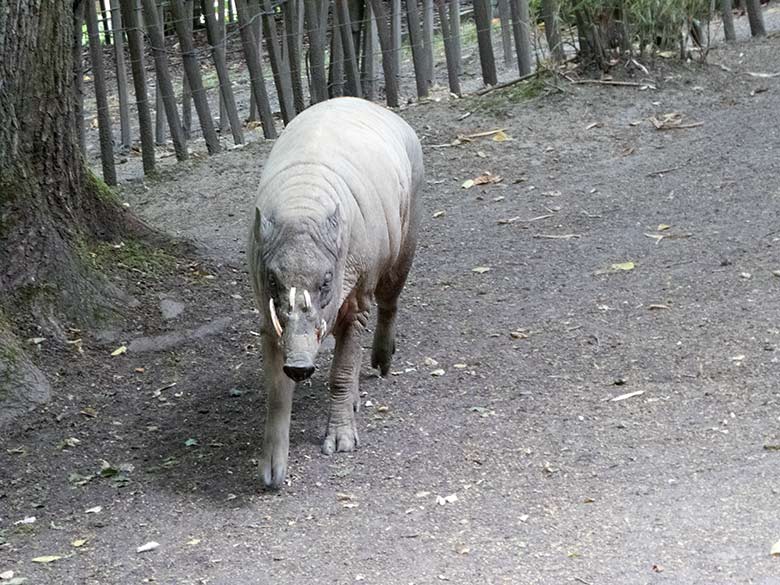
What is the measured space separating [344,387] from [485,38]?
16.8 feet

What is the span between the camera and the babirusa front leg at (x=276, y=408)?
4.44m

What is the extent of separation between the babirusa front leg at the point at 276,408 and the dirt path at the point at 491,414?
134mm

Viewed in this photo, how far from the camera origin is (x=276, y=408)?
14.8ft

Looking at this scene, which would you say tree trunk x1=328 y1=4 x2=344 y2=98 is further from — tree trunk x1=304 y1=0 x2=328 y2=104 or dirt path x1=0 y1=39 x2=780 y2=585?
dirt path x1=0 y1=39 x2=780 y2=585

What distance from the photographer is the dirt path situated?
12.7 feet

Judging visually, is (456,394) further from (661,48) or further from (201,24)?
(201,24)

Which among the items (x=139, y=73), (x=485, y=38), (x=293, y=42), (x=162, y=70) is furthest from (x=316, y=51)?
(x=485, y=38)

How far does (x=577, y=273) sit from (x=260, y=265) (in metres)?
2.64

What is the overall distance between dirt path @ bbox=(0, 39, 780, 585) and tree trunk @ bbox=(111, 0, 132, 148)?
1.52m

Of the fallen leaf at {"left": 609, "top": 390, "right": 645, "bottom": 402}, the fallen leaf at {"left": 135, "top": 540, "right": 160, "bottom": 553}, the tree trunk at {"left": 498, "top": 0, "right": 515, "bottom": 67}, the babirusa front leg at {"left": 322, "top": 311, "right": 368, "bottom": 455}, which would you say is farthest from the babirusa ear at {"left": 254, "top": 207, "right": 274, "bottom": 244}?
the tree trunk at {"left": 498, "top": 0, "right": 515, "bottom": 67}

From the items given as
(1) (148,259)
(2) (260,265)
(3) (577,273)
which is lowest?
(3) (577,273)

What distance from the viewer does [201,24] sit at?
14.1 metres

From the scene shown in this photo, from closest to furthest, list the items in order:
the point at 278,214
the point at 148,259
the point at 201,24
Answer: the point at 278,214 < the point at 148,259 < the point at 201,24

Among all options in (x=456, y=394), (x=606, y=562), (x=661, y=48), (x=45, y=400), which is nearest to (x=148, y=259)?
(x=45, y=400)
